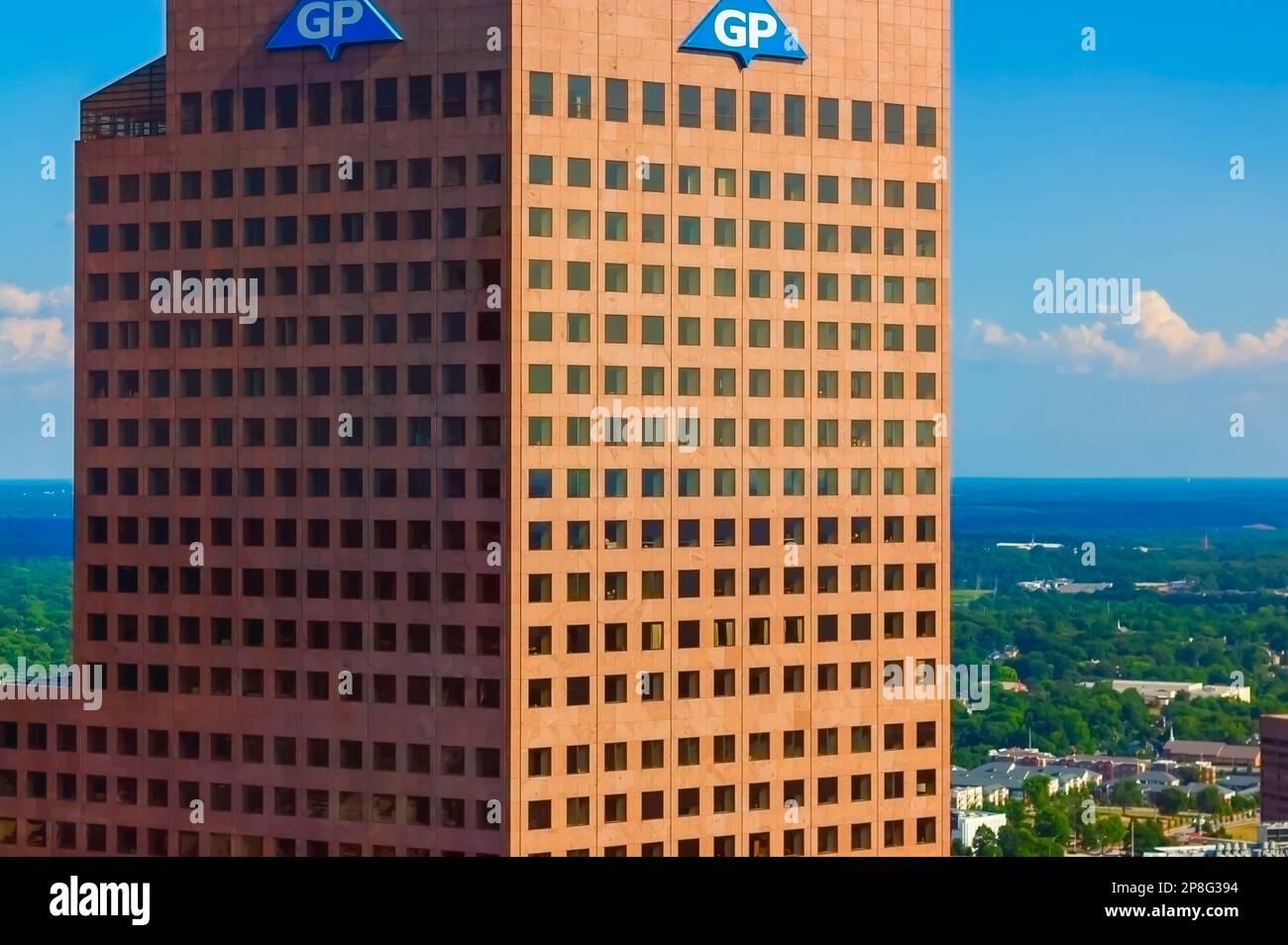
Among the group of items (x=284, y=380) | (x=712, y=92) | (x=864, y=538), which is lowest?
(x=864, y=538)

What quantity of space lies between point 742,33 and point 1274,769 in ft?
287

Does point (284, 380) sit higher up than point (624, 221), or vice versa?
Result: point (624, 221)

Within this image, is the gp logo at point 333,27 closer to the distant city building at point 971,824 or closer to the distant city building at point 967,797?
the distant city building at point 971,824

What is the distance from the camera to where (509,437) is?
97688 millimetres

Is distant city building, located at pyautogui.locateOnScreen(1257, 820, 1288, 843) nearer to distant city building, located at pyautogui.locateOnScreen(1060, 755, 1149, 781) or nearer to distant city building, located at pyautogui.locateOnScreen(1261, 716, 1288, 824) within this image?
distant city building, located at pyautogui.locateOnScreen(1261, 716, 1288, 824)

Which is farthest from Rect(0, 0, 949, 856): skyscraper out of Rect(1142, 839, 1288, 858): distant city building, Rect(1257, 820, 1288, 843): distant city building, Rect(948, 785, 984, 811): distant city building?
Rect(948, 785, 984, 811): distant city building

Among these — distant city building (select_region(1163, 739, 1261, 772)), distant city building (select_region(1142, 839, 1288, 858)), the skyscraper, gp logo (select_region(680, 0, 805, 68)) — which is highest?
gp logo (select_region(680, 0, 805, 68))

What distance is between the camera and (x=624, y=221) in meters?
99.5

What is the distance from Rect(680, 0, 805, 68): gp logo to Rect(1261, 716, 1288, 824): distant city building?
75472 mm

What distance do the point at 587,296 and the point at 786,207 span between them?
41.1 ft

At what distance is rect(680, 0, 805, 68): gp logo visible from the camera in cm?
10025

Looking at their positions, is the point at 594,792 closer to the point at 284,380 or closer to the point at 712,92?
the point at 284,380

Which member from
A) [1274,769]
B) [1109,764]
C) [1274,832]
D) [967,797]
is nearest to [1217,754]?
[1109,764]
